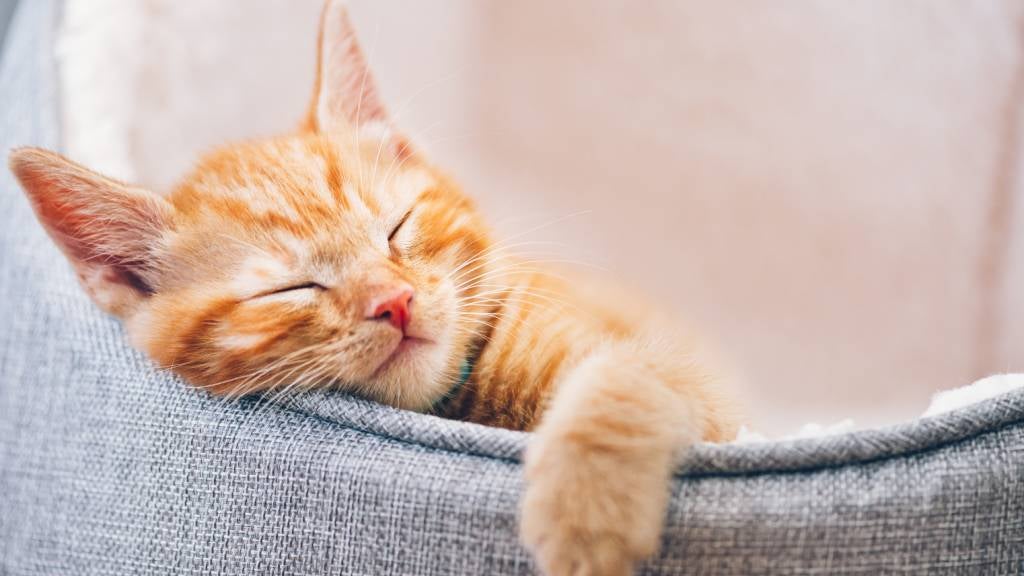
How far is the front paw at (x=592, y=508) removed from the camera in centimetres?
70

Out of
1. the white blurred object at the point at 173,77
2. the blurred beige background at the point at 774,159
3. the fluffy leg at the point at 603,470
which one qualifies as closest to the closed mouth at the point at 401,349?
the fluffy leg at the point at 603,470

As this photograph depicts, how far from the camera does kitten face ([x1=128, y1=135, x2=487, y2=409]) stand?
38.9 inches

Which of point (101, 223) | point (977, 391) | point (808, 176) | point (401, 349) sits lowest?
point (808, 176)

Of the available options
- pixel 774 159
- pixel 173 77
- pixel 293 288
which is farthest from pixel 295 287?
pixel 774 159

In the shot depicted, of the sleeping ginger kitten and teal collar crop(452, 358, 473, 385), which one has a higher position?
the sleeping ginger kitten

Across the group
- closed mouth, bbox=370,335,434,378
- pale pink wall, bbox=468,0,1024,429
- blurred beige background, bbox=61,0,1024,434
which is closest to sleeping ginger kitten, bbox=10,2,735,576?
A: closed mouth, bbox=370,335,434,378

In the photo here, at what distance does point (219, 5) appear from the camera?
1.78 m

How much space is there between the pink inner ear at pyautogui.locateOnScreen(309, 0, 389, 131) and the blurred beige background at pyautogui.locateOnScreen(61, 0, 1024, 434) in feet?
2.26

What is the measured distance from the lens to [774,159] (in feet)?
7.36

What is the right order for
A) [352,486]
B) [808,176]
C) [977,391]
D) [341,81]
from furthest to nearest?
[808,176]
[341,81]
[977,391]
[352,486]

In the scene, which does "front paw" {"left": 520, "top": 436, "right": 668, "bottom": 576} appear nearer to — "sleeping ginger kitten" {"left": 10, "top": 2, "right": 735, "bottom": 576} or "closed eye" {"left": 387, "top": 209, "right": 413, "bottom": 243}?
"sleeping ginger kitten" {"left": 10, "top": 2, "right": 735, "bottom": 576}

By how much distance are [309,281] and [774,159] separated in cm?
156

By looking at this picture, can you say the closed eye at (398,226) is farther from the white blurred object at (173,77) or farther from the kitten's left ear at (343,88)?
the white blurred object at (173,77)

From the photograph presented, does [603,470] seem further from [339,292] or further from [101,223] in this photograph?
[101,223]
